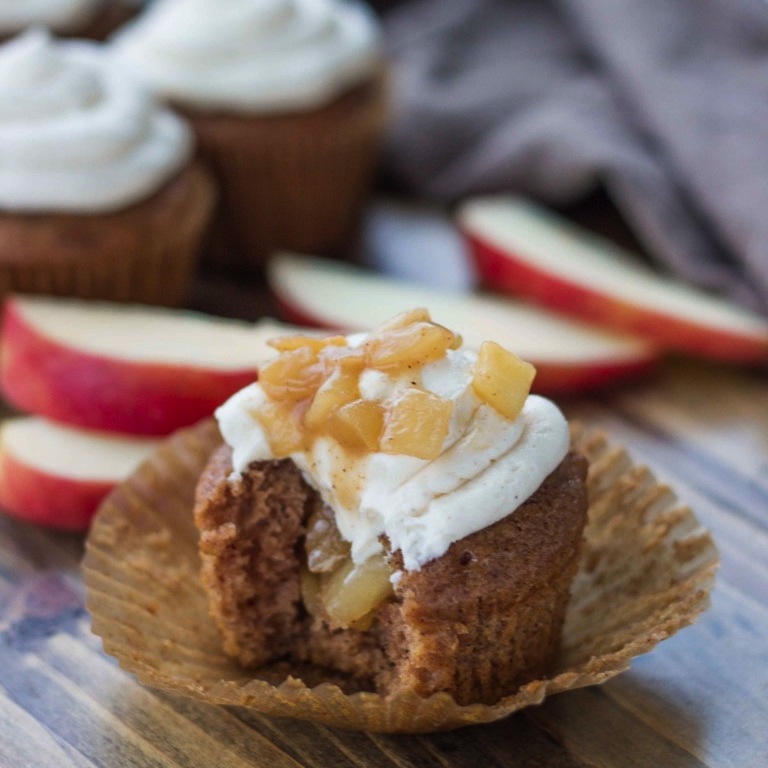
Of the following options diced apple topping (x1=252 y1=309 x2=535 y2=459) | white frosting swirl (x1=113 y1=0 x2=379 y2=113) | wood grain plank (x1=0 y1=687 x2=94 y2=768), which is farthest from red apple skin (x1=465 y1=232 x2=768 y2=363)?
wood grain plank (x1=0 y1=687 x2=94 y2=768)

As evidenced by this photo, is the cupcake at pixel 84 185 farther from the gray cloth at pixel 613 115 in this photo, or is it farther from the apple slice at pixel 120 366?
the gray cloth at pixel 613 115

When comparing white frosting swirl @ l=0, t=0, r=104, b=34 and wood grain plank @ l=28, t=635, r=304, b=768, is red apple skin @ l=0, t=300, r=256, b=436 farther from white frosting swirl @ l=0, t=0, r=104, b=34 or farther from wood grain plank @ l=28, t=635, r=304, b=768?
white frosting swirl @ l=0, t=0, r=104, b=34

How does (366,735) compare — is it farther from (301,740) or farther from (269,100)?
(269,100)

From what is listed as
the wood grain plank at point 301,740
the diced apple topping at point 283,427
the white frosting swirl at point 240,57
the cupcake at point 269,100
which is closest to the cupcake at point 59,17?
the cupcake at point 269,100

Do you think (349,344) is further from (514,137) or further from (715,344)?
(514,137)

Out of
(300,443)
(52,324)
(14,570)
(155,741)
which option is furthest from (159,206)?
(155,741)

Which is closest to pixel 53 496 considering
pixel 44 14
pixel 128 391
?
pixel 128 391

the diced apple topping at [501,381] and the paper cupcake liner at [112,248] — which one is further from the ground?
the diced apple topping at [501,381]
